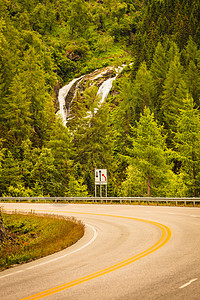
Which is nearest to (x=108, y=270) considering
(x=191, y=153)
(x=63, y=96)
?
(x=191, y=153)

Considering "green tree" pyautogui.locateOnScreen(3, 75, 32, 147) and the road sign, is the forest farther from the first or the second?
the road sign

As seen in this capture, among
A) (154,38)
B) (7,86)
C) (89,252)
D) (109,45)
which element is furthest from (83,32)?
(89,252)

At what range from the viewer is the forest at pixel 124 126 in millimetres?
44438

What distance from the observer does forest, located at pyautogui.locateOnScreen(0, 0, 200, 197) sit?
44438 millimetres

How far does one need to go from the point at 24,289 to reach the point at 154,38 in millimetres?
80698

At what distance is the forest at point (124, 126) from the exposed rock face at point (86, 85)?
5.88 m

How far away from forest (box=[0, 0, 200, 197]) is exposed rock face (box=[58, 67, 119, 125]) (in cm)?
588

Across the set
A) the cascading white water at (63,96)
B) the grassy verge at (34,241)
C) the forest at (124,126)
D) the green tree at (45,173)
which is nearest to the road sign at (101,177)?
the forest at (124,126)

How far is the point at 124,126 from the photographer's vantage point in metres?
66.1

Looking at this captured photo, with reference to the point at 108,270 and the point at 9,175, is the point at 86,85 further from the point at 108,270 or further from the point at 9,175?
the point at 108,270

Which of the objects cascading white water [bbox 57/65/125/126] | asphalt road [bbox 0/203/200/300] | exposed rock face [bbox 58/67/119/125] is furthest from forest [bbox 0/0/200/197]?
asphalt road [bbox 0/203/200/300]

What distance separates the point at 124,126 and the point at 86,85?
119ft

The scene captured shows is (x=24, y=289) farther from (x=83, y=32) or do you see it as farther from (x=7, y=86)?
(x=83, y=32)

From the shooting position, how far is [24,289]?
7113 mm
